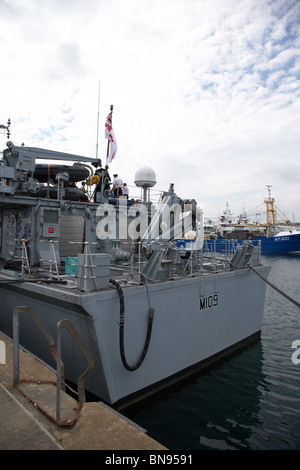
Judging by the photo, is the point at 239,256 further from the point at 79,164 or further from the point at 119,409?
the point at 79,164

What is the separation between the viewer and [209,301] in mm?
8406

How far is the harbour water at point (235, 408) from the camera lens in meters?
5.83

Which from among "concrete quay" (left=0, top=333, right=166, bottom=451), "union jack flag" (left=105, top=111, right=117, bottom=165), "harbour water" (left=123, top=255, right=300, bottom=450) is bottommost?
"harbour water" (left=123, top=255, right=300, bottom=450)

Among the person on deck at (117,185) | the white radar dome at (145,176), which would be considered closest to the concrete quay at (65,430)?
the white radar dome at (145,176)

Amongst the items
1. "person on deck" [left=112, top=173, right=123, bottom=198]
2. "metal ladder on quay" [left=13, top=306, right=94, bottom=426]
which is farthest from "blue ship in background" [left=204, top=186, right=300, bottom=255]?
"metal ladder on quay" [left=13, top=306, right=94, bottom=426]

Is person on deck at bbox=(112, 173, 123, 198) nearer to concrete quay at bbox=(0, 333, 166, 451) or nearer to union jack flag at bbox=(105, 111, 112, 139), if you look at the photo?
union jack flag at bbox=(105, 111, 112, 139)

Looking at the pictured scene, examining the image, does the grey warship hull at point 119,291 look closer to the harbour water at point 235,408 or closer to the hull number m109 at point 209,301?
the hull number m109 at point 209,301

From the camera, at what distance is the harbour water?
583cm

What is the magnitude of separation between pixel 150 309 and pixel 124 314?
70 centimetres

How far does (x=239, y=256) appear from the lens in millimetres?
10016

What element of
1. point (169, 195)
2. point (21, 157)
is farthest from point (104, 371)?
point (21, 157)

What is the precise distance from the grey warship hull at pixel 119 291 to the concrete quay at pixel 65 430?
1621 mm

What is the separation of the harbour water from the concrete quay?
7.57 feet
